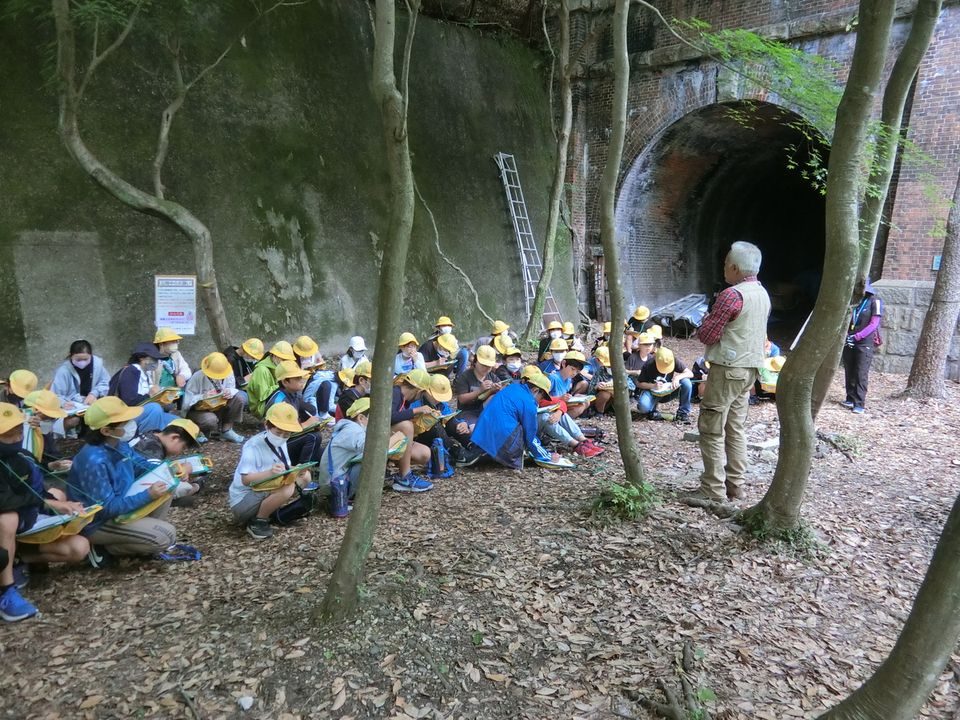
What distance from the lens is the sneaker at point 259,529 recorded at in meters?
4.81

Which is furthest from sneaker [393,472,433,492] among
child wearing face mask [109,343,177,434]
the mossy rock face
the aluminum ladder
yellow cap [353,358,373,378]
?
the aluminum ladder

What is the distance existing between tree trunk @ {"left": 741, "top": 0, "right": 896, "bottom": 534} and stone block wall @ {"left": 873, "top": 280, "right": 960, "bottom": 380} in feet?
29.2

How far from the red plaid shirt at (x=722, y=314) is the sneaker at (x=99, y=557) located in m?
4.66

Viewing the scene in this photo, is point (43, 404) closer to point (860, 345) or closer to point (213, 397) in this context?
point (213, 397)

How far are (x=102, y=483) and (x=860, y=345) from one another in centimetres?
926

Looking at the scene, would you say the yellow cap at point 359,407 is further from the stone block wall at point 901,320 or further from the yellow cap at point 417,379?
the stone block wall at point 901,320

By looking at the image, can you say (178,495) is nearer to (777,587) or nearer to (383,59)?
(383,59)

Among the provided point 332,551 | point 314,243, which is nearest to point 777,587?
point 332,551

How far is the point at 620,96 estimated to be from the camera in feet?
15.2

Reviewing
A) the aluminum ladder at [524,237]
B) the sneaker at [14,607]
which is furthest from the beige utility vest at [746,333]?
the aluminum ladder at [524,237]

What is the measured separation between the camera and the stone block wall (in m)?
11.1

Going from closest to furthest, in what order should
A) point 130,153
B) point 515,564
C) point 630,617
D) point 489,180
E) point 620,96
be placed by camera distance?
1. point 630,617
2. point 515,564
3. point 620,96
4. point 130,153
5. point 489,180

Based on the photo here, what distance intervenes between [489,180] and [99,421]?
40.3ft

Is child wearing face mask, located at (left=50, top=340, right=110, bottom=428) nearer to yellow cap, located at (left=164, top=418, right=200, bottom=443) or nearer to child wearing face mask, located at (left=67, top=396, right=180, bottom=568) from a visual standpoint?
yellow cap, located at (left=164, top=418, right=200, bottom=443)
